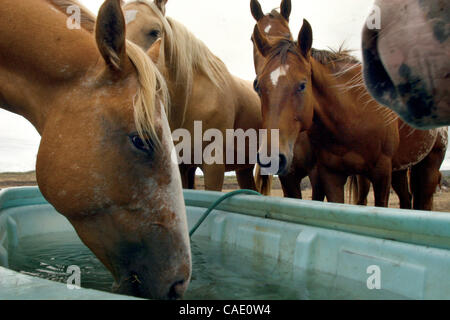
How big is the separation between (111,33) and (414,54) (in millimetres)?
898

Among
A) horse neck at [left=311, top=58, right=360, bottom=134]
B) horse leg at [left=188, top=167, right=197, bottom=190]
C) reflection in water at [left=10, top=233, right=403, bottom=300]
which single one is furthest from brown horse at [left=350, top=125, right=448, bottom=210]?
reflection in water at [left=10, top=233, right=403, bottom=300]

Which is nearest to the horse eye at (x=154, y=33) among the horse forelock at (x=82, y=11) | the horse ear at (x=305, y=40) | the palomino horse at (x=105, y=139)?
the horse ear at (x=305, y=40)

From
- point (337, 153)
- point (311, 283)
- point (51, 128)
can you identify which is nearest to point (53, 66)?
point (51, 128)

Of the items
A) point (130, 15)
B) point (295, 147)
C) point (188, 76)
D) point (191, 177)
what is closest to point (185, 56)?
point (188, 76)

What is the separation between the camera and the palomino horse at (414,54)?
76 centimetres

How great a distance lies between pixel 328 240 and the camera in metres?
1.80

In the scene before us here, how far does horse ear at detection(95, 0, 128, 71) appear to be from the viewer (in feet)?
3.82

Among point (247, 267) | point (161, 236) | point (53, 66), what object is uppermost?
point (53, 66)

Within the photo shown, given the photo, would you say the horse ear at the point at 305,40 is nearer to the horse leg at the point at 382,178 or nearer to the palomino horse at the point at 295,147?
the palomino horse at the point at 295,147

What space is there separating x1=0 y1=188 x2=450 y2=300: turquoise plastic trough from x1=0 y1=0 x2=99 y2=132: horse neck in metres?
0.71

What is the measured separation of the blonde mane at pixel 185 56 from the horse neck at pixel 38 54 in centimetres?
171
